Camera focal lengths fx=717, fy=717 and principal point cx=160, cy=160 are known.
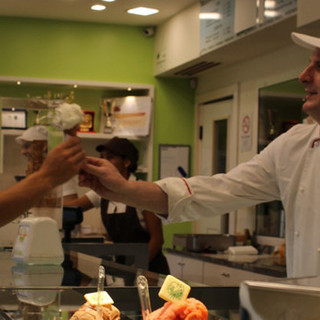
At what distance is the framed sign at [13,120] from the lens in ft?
21.0

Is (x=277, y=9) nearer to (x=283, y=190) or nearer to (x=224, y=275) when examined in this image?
(x=224, y=275)

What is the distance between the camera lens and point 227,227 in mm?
6082

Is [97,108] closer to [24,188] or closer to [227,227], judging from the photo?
[227,227]

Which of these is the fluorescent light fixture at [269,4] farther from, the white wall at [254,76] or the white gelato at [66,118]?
the white gelato at [66,118]

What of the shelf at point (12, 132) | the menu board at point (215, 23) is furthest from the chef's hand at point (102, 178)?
the shelf at point (12, 132)

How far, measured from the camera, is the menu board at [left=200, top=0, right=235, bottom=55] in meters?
4.95

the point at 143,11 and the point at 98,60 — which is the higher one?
the point at 143,11

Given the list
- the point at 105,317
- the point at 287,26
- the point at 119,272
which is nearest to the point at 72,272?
the point at 119,272

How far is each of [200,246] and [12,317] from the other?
12.7 feet

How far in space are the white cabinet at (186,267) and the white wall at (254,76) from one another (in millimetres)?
598

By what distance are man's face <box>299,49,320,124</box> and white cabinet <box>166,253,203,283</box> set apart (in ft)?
10.4

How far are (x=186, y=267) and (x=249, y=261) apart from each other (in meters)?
0.79

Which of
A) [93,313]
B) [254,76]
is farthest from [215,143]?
[93,313]

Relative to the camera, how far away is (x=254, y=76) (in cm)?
557
